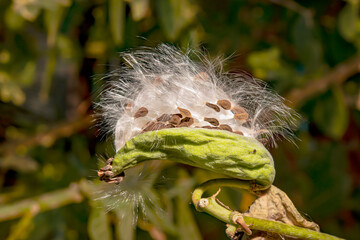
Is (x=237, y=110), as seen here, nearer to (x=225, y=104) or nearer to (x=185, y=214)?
(x=225, y=104)

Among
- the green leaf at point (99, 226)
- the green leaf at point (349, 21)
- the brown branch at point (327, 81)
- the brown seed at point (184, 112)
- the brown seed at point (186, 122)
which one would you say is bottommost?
the green leaf at point (99, 226)

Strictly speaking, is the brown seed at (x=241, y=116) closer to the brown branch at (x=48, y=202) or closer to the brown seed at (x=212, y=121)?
the brown seed at (x=212, y=121)

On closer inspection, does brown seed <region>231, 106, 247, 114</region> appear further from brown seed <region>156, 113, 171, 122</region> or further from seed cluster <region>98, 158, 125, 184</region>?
seed cluster <region>98, 158, 125, 184</region>

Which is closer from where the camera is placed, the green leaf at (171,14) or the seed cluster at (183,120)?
the seed cluster at (183,120)

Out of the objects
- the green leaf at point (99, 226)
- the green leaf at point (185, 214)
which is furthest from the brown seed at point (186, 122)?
the green leaf at point (185, 214)

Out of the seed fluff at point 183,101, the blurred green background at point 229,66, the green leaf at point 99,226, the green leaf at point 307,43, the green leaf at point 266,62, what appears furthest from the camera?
the green leaf at point 266,62

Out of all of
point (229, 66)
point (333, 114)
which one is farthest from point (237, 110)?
point (333, 114)

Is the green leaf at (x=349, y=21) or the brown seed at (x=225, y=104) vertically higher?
the brown seed at (x=225, y=104)
